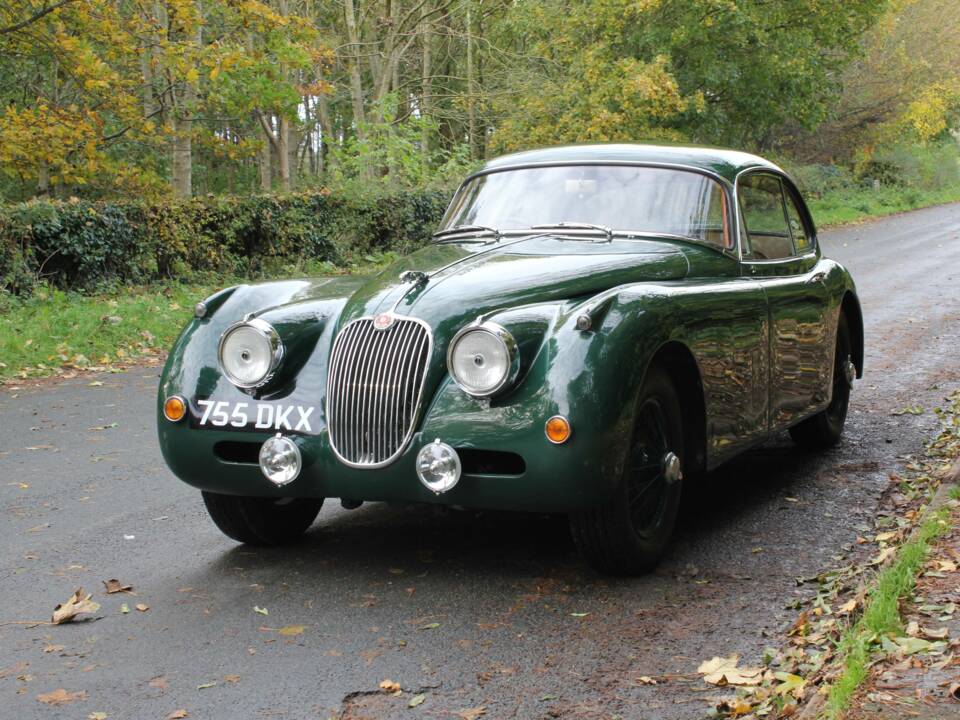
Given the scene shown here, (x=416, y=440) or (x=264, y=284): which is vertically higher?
(x=264, y=284)

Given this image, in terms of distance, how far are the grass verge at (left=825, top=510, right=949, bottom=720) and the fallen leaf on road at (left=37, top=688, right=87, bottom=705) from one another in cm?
222

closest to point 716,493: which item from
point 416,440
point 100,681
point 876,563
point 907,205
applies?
point 876,563

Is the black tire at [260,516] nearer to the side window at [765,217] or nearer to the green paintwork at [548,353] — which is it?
the green paintwork at [548,353]

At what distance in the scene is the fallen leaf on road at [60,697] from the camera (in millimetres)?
3716

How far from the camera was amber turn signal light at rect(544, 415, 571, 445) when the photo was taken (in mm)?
4371

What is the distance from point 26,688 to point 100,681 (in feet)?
0.73

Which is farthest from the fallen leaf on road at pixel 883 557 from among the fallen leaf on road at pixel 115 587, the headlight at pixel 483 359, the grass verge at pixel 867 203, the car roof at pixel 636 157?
the grass verge at pixel 867 203

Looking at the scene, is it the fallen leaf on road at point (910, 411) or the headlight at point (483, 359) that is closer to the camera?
the headlight at point (483, 359)

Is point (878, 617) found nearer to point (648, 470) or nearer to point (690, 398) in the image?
point (648, 470)

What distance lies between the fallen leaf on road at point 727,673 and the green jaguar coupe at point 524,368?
777 mm

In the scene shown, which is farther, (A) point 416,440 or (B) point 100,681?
(A) point 416,440

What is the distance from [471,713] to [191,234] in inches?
543

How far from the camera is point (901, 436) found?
7.57 metres

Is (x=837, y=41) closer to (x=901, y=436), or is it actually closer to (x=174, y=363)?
(x=901, y=436)
